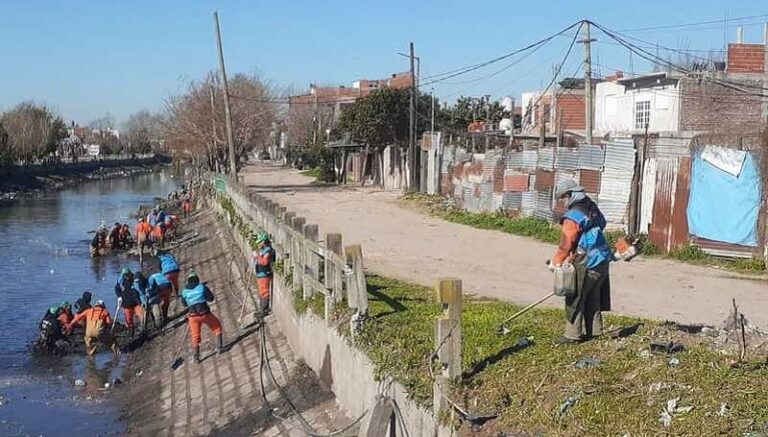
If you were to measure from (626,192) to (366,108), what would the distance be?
3021 centimetres

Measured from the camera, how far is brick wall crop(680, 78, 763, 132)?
30.5 meters

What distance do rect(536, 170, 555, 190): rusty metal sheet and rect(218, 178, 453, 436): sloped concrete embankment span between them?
26.6ft

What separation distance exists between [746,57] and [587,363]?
28361 millimetres

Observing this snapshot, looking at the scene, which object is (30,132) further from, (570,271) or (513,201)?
(570,271)

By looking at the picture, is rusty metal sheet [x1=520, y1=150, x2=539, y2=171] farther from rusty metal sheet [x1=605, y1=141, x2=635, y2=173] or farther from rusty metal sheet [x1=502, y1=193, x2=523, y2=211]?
rusty metal sheet [x1=605, y1=141, x2=635, y2=173]

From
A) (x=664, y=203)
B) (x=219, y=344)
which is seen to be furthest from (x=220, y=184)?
(x=664, y=203)

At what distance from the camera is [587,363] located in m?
6.81

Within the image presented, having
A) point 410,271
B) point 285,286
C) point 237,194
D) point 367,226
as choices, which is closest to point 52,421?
point 285,286

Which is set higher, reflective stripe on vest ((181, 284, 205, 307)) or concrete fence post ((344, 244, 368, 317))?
concrete fence post ((344, 244, 368, 317))

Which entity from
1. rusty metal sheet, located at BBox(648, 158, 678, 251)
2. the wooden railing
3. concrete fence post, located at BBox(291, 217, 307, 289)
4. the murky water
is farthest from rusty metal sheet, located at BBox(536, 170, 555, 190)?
the murky water

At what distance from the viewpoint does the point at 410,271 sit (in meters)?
15.9

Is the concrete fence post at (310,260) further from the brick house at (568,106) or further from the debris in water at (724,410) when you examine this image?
the brick house at (568,106)

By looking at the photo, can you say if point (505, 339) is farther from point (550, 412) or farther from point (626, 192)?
point (626, 192)

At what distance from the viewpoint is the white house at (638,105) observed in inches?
1236
